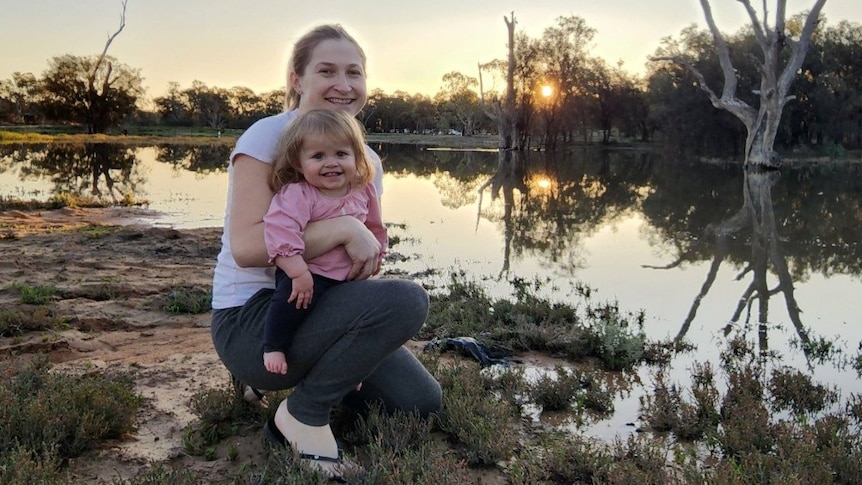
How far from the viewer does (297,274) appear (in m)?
2.67

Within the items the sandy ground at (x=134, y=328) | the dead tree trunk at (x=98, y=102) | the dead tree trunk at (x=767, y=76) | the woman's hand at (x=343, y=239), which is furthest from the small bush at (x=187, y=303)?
the dead tree trunk at (x=98, y=102)

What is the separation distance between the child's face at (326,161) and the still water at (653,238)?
1993 mm

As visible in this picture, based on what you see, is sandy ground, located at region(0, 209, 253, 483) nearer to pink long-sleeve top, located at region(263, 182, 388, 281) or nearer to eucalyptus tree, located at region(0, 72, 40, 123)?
pink long-sleeve top, located at region(263, 182, 388, 281)

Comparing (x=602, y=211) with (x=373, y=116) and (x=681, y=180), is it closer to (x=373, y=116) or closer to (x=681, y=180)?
(x=681, y=180)

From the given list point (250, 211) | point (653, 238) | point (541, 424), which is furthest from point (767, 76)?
point (250, 211)

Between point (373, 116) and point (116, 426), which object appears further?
point (373, 116)

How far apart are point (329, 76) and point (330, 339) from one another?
1.19 meters

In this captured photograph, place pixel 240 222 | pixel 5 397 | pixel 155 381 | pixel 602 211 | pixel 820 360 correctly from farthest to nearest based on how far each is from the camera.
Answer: pixel 602 211 < pixel 820 360 < pixel 155 381 < pixel 5 397 < pixel 240 222

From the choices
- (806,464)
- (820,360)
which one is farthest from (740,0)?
(806,464)

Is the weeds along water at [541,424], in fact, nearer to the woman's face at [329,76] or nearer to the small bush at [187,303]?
the small bush at [187,303]

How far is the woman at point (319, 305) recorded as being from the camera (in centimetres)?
279

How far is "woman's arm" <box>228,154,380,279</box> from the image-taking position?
277cm

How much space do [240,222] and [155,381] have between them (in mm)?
1648

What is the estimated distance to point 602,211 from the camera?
47.3 ft
